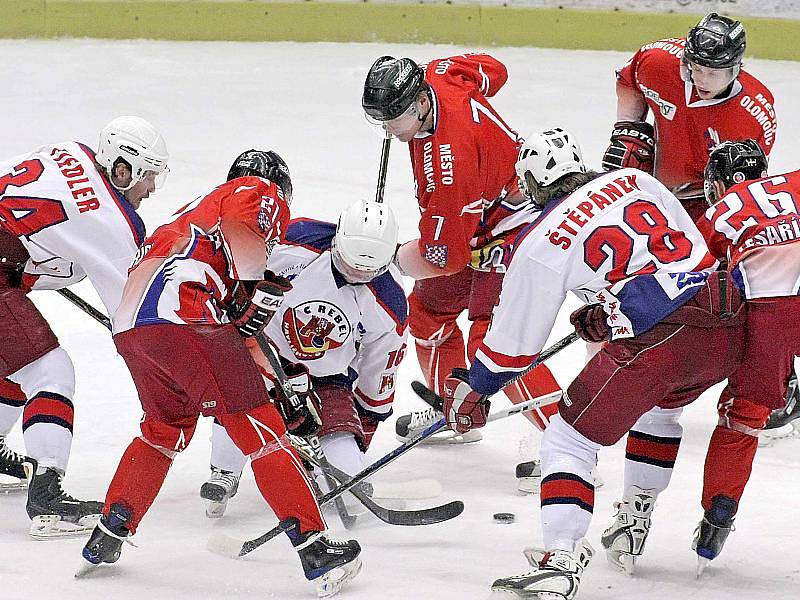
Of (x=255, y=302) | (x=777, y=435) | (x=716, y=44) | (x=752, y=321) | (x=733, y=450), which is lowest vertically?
(x=777, y=435)

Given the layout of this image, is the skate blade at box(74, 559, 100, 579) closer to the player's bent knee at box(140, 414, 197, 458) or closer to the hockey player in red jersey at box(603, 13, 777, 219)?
the player's bent knee at box(140, 414, 197, 458)

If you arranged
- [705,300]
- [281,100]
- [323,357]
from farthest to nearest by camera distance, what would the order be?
[281,100], [323,357], [705,300]

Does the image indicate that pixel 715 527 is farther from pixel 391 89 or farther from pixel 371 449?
pixel 391 89

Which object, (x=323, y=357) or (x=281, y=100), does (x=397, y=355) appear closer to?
(x=323, y=357)

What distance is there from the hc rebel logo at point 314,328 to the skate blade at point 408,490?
0.42 meters

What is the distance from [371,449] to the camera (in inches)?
158

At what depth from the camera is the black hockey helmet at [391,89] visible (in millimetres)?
3570

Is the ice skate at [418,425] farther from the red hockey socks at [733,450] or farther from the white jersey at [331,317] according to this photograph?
the red hockey socks at [733,450]

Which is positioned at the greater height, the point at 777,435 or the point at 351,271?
the point at 351,271

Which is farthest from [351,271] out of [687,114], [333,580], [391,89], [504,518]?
[687,114]

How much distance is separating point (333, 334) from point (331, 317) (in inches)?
1.9

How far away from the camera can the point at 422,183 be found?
368 centimetres

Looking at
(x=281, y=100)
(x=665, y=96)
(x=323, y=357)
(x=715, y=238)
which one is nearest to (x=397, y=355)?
(x=323, y=357)

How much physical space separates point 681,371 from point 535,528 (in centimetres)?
84
